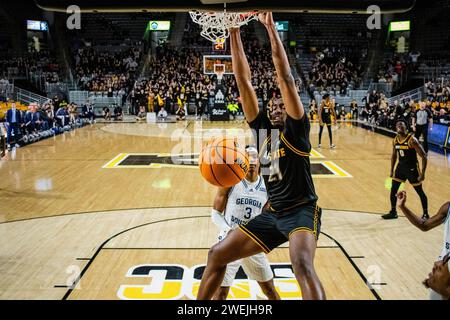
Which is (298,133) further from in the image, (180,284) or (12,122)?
(12,122)

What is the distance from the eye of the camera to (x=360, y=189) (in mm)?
9125

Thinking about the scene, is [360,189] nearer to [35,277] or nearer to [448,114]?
[35,277]

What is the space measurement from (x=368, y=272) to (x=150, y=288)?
226cm

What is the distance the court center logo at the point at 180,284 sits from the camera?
14.8 feet

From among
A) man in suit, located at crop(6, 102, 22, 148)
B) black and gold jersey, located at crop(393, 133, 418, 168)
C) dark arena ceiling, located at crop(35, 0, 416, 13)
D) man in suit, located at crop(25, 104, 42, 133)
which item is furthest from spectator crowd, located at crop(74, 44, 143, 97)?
dark arena ceiling, located at crop(35, 0, 416, 13)

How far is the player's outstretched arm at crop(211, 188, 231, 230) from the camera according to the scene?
402 cm

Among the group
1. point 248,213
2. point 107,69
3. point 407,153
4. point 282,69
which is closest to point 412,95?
point 107,69

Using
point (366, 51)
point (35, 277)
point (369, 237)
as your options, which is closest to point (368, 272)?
point (369, 237)

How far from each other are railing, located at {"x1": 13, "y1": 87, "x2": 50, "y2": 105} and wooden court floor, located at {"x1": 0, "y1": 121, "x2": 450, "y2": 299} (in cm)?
1212

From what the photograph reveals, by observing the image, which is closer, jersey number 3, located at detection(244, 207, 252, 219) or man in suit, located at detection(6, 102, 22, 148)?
jersey number 3, located at detection(244, 207, 252, 219)

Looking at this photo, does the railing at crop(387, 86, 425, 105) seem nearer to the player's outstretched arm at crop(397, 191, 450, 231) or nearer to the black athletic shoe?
the black athletic shoe

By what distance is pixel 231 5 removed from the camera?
252cm

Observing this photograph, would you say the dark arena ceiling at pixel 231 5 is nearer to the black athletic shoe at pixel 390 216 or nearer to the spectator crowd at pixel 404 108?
the black athletic shoe at pixel 390 216

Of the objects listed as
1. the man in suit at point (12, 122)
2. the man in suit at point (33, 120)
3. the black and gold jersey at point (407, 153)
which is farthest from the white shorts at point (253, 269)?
the man in suit at point (33, 120)
